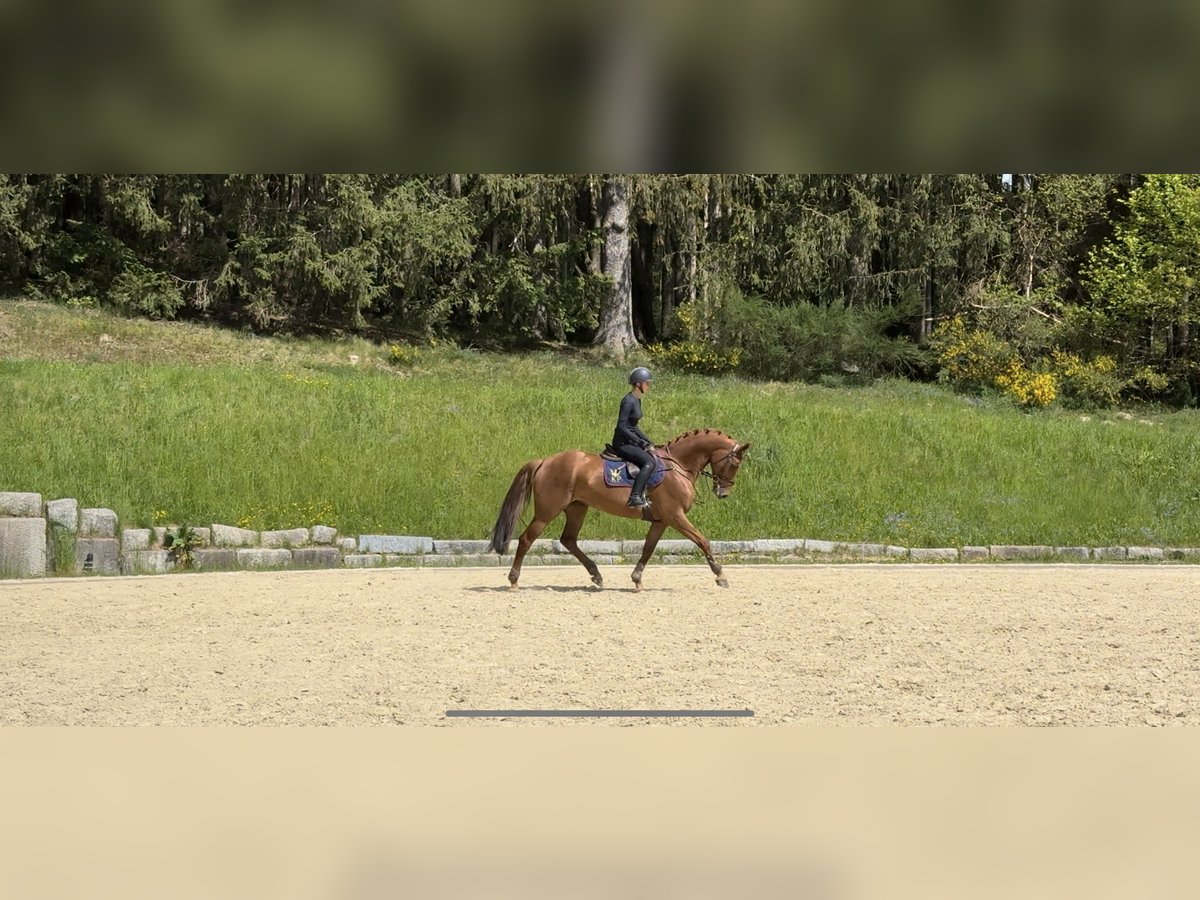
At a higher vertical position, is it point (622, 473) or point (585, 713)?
point (622, 473)

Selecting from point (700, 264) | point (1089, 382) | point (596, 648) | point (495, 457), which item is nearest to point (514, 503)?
point (596, 648)

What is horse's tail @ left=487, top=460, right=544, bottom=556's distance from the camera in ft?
40.2

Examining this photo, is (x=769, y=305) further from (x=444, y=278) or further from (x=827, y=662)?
(x=827, y=662)

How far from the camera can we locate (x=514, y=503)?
1227cm

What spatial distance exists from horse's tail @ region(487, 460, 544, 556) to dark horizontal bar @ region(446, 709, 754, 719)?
15.1ft

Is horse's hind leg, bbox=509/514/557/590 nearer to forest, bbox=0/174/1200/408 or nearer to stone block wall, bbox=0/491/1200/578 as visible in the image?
stone block wall, bbox=0/491/1200/578

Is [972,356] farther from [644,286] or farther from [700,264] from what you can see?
[644,286]

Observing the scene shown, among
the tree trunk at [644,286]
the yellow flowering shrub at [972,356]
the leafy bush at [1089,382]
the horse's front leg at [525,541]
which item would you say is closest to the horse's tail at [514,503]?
the horse's front leg at [525,541]

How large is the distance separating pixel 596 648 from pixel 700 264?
2623 centimetres

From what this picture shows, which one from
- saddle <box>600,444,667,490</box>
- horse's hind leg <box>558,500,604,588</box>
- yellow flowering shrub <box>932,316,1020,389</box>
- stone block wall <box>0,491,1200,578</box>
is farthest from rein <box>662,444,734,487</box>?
yellow flowering shrub <box>932,316,1020,389</box>

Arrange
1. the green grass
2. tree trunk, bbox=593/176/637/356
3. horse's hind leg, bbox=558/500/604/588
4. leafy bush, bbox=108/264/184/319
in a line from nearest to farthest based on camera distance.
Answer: horse's hind leg, bbox=558/500/604/588 < the green grass < leafy bush, bbox=108/264/184/319 < tree trunk, bbox=593/176/637/356

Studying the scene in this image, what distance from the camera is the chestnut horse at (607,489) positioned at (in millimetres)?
12227
